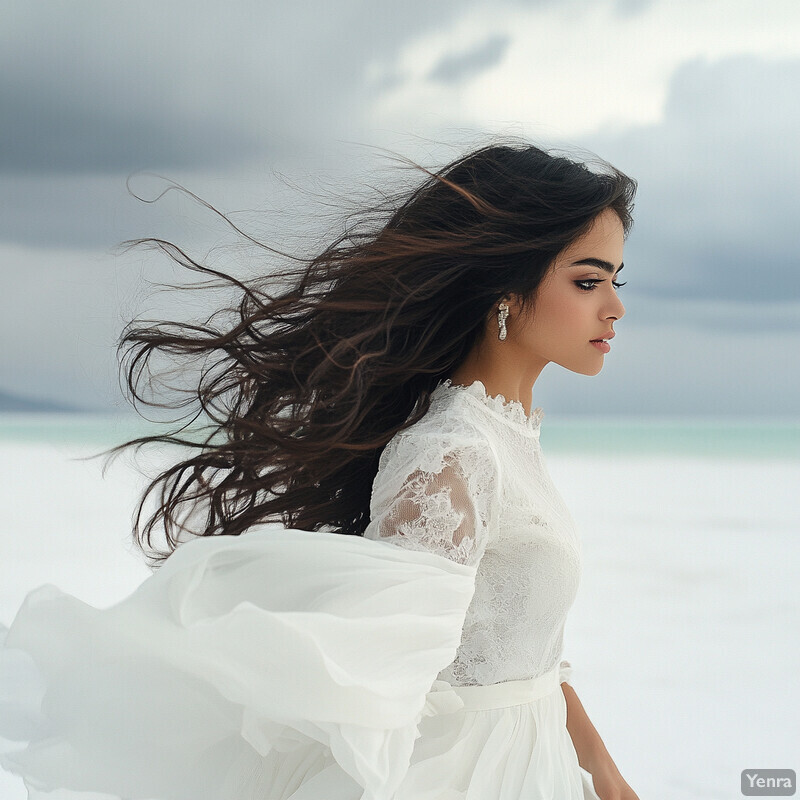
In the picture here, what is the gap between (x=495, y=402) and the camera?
182 cm

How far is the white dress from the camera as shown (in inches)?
50.8

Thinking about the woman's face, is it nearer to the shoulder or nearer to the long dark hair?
the long dark hair

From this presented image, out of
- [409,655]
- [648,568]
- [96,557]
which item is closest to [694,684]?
[648,568]

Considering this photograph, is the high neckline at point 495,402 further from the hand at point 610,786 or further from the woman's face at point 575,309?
the hand at point 610,786

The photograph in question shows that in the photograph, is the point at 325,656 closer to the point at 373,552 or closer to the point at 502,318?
the point at 373,552

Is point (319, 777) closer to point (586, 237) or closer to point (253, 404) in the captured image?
point (253, 404)

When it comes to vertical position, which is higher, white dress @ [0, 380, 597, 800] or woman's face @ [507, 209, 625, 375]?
woman's face @ [507, 209, 625, 375]

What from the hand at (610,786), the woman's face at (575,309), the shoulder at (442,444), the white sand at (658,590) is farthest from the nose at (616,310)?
the white sand at (658,590)

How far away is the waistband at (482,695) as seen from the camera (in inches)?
64.9

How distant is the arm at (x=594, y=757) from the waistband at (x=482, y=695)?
0.80 ft

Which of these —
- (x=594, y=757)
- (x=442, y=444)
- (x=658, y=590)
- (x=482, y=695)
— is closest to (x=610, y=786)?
(x=594, y=757)

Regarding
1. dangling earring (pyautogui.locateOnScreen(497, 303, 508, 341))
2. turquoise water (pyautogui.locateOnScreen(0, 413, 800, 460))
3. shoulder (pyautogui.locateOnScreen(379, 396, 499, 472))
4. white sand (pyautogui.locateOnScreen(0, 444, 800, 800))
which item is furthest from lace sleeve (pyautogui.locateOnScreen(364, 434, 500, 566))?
turquoise water (pyautogui.locateOnScreen(0, 413, 800, 460))

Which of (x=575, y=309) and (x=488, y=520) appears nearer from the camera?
(x=488, y=520)

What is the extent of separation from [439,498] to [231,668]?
0.40 meters
